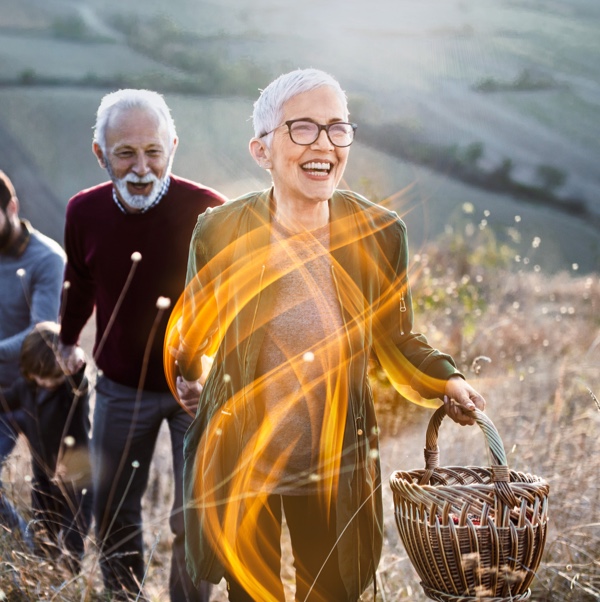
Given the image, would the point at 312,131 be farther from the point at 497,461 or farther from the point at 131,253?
the point at 131,253

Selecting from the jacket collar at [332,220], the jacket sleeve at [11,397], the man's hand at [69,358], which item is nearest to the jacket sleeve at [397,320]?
the jacket collar at [332,220]

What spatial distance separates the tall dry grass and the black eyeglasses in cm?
104

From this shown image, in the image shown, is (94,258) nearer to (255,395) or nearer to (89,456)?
(89,456)

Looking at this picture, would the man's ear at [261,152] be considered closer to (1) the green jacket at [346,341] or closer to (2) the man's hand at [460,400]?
(1) the green jacket at [346,341]

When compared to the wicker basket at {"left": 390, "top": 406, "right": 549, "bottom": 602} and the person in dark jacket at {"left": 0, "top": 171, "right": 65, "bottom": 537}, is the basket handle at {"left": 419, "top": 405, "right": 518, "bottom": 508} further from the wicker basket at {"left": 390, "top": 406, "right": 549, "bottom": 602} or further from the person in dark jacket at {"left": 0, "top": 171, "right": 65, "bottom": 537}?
the person in dark jacket at {"left": 0, "top": 171, "right": 65, "bottom": 537}

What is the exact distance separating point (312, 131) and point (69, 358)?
7.23 feet

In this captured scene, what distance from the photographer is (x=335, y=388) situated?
2502 millimetres

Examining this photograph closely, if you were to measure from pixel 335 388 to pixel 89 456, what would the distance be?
6.57ft

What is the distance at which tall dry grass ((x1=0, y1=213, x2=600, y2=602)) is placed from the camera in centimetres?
327

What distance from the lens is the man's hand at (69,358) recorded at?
160 inches

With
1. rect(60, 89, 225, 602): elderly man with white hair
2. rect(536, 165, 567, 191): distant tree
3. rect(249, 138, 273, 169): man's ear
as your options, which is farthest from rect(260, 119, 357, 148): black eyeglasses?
rect(536, 165, 567, 191): distant tree

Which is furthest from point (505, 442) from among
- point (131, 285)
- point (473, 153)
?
point (473, 153)

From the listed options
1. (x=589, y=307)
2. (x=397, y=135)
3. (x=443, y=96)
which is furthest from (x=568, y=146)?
(x=589, y=307)

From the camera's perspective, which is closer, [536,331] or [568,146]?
[536,331]
